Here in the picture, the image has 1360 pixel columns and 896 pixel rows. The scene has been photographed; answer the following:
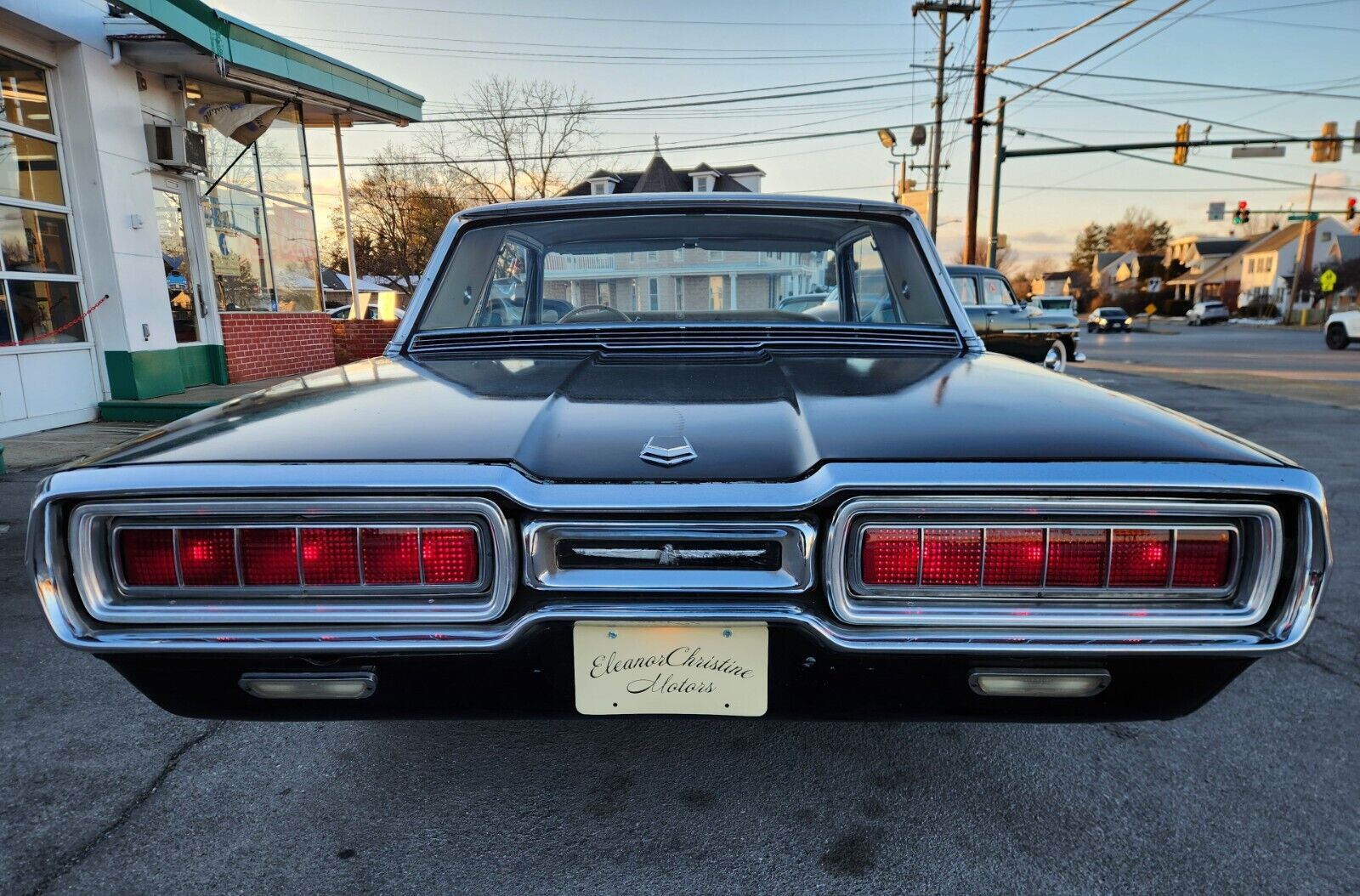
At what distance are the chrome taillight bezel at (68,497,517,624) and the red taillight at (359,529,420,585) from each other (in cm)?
1

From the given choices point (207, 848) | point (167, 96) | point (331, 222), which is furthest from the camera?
point (331, 222)

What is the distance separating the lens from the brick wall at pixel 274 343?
29.7 feet

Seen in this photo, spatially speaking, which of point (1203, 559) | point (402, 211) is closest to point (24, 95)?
point (1203, 559)

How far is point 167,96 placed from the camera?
826 cm

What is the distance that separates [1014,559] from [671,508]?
1.99 ft

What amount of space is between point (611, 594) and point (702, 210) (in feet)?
4.99

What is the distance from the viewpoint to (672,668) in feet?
4.33

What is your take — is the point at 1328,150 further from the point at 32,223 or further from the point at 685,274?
the point at 32,223

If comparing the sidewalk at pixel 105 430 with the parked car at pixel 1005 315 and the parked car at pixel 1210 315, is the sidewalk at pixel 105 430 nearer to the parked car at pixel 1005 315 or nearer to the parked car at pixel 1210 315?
the parked car at pixel 1005 315

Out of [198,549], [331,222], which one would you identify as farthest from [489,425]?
[331,222]

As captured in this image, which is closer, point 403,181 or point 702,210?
point 702,210

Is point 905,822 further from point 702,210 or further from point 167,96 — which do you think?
point 167,96

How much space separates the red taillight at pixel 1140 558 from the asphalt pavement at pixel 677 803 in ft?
2.54

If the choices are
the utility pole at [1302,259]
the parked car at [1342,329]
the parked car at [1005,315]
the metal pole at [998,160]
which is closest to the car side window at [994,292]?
the parked car at [1005,315]
